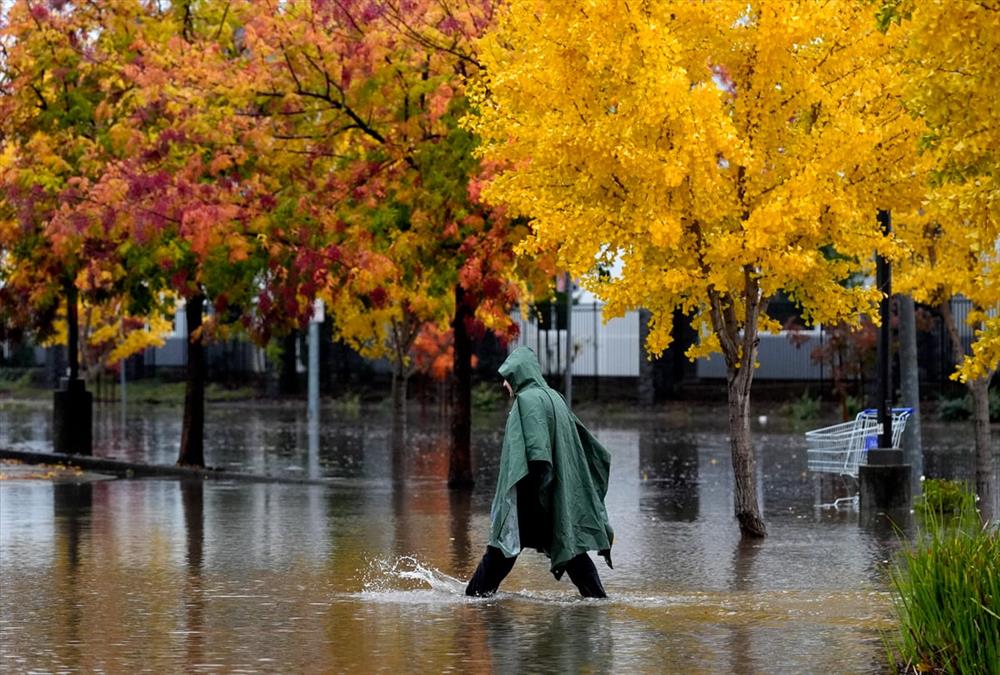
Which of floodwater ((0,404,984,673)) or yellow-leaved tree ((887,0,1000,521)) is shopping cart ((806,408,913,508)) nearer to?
floodwater ((0,404,984,673))

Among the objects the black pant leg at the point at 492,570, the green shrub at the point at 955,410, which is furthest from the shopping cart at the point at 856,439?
the green shrub at the point at 955,410

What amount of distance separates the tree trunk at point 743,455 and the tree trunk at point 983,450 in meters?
2.84

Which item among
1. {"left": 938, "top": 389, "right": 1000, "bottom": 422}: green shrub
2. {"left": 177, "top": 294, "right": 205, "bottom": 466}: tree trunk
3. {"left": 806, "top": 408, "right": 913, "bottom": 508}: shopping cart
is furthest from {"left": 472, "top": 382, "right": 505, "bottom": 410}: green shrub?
{"left": 806, "top": 408, "right": 913, "bottom": 508}: shopping cart

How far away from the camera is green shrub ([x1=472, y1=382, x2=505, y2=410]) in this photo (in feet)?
167

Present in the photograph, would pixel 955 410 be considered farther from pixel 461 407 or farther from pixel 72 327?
pixel 72 327

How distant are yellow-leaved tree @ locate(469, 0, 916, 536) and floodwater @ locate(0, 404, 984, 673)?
256cm

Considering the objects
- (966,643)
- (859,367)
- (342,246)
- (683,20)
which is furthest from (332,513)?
(859,367)

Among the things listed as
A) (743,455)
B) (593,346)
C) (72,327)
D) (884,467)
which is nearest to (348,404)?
(593,346)

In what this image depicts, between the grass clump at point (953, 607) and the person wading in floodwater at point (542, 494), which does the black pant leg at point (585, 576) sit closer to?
the person wading in floodwater at point (542, 494)

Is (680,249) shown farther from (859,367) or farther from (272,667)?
(859,367)

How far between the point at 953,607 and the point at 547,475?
4.38 m

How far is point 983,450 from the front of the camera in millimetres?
21266

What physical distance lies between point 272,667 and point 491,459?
21226 millimetres

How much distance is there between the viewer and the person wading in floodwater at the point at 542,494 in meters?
13.2
